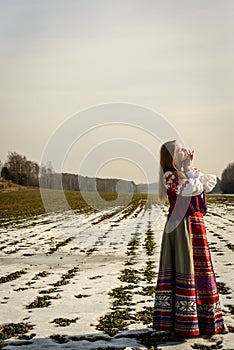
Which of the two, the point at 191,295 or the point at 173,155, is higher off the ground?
the point at 173,155

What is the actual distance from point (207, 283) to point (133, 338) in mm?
966

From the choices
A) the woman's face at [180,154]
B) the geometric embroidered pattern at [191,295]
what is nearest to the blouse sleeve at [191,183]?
the woman's face at [180,154]

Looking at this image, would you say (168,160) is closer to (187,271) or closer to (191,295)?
(187,271)

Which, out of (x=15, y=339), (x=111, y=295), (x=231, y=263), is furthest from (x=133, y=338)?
(x=231, y=263)

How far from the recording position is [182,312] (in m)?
4.73

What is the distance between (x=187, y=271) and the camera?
188 inches

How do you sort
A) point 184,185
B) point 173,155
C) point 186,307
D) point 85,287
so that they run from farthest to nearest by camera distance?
point 85,287 → point 173,155 → point 184,185 → point 186,307

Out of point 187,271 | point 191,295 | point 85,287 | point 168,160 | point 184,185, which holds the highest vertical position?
point 168,160

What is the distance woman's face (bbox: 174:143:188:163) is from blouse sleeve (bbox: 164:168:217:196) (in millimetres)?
158

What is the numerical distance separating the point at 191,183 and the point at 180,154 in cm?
36

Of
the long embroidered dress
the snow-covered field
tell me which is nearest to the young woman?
the long embroidered dress

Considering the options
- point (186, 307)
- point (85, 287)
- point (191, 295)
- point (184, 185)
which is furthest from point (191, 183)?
point (85, 287)

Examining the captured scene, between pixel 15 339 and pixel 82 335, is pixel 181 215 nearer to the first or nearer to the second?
pixel 82 335

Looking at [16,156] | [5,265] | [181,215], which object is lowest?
[5,265]
